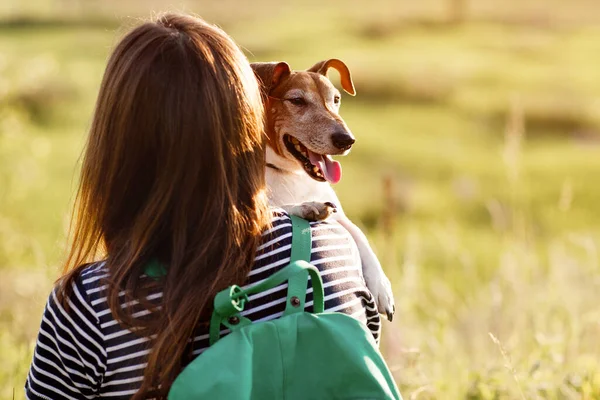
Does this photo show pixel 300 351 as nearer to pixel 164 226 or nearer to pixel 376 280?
pixel 164 226

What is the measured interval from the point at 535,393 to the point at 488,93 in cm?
1701

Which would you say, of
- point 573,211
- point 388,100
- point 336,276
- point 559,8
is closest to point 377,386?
point 336,276

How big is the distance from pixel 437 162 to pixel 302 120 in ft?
37.4

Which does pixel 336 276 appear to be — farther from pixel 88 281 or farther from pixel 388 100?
pixel 388 100

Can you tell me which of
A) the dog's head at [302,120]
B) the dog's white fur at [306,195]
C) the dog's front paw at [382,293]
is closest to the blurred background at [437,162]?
the dog's front paw at [382,293]

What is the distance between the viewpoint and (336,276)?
2.03 meters

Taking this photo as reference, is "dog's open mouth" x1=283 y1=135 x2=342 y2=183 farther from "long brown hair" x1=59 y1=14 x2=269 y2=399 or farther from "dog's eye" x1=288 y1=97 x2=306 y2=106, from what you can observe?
"long brown hair" x1=59 y1=14 x2=269 y2=399

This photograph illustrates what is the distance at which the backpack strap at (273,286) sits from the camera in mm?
1792

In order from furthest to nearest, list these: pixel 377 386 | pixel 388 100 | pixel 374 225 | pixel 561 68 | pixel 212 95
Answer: pixel 561 68 < pixel 388 100 < pixel 374 225 < pixel 212 95 < pixel 377 386

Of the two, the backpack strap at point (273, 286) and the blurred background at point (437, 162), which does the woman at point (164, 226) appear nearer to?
the backpack strap at point (273, 286)

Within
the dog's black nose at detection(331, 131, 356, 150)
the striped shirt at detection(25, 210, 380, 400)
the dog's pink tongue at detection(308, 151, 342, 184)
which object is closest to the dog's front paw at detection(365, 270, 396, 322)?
the dog's pink tongue at detection(308, 151, 342, 184)

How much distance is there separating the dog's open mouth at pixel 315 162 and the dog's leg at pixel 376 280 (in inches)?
7.1

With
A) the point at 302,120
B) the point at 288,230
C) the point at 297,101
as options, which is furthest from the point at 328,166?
→ the point at 288,230

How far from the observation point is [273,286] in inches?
73.4
